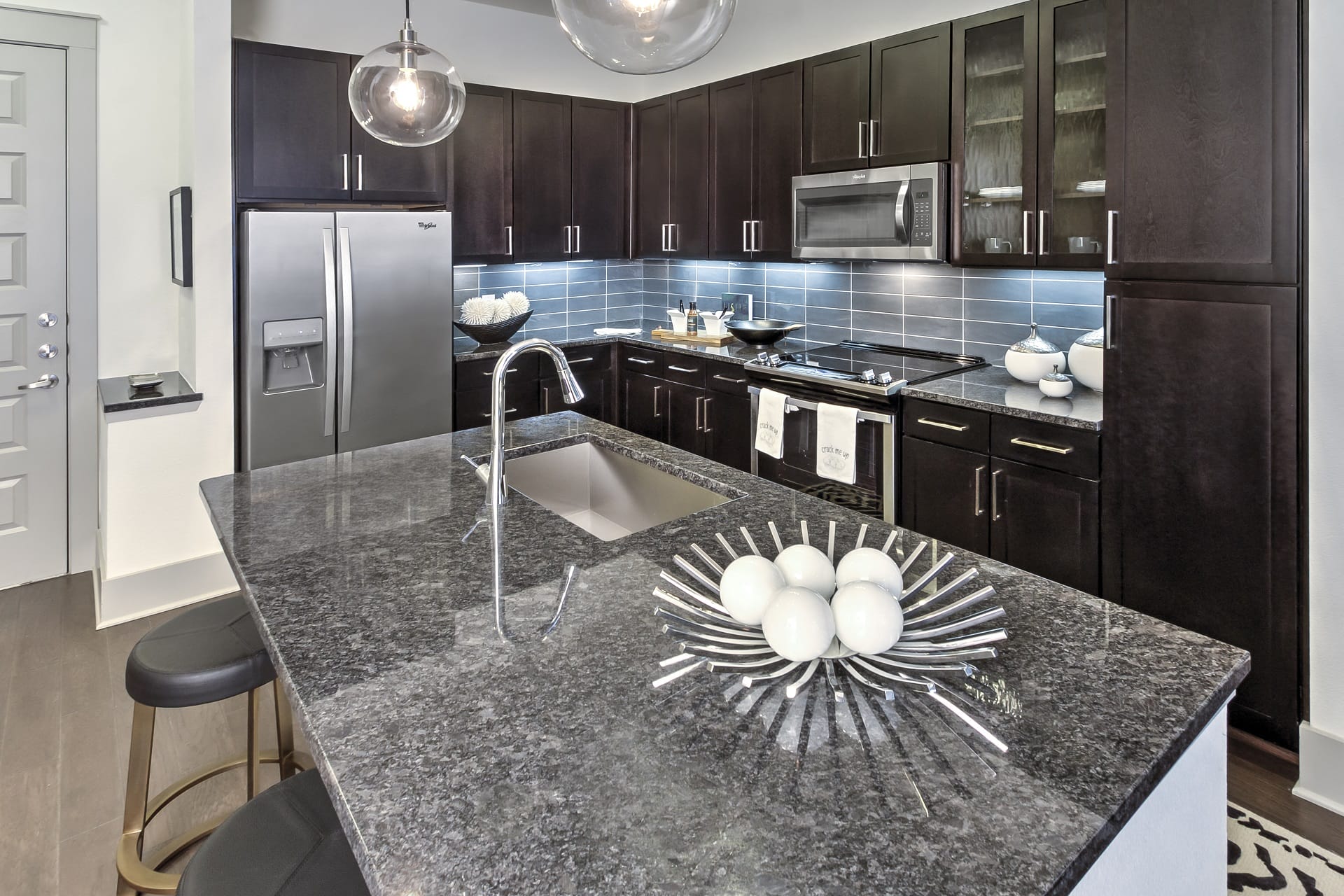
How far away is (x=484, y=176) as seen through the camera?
4.35 m

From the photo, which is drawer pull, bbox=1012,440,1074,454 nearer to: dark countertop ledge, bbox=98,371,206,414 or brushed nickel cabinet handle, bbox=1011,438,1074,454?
brushed nickel cabinet handle, bbox=1011,438,1074,454

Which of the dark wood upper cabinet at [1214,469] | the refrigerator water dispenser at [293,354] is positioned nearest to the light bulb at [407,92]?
the refrigerator water dispenser at [293,354]

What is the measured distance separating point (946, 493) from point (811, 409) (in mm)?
738

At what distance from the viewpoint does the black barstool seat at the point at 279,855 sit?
3.48 ft

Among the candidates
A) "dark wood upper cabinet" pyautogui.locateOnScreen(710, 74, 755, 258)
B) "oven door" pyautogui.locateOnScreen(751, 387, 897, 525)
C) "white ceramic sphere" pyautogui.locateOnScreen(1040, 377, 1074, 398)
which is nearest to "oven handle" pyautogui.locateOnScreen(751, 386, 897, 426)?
"oven door" pyautogui.locateOnScreen(751, 387, 897, 525)

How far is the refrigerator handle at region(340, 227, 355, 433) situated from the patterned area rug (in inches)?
137

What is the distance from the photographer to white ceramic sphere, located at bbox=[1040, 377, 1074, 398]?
9.80 ft

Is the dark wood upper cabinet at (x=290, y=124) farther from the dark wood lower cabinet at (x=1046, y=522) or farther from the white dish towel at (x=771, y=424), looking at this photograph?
the dark wood lower cabinet at (x=1046, y=522)

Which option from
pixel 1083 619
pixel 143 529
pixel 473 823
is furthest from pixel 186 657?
pixel 143 529

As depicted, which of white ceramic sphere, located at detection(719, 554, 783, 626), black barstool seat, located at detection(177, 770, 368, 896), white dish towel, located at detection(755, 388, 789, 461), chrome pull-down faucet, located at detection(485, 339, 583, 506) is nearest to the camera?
black barstool seat, located at detection(177, 770, 368, 896)

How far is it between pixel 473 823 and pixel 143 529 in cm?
324

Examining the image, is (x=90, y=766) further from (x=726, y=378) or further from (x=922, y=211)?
(x=922, y=211)

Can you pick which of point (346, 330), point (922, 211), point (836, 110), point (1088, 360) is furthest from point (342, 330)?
point (1088, 360)

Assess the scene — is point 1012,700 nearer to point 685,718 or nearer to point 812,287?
point 685,718
